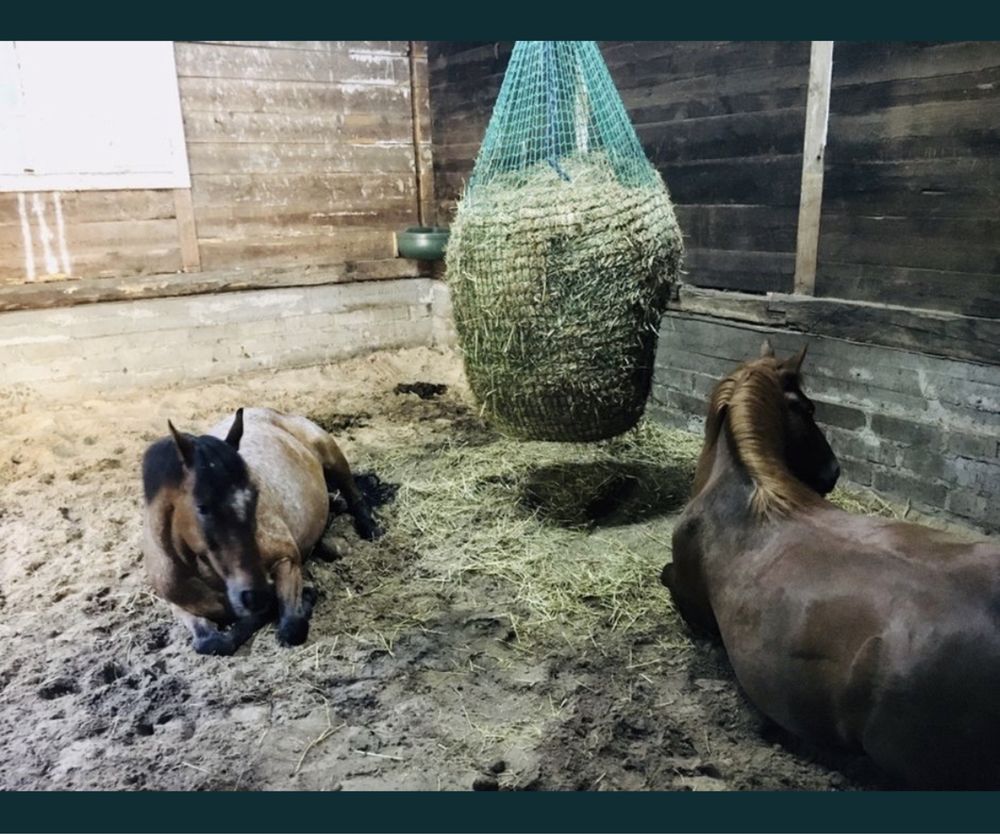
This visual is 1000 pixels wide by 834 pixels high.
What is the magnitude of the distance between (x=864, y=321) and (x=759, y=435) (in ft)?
5.51

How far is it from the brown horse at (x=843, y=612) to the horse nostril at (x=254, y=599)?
1.56 metres

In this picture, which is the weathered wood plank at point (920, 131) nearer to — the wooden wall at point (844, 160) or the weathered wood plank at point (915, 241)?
the wooden wall at point (844, 160)

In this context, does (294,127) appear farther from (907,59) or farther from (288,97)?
(907,59)

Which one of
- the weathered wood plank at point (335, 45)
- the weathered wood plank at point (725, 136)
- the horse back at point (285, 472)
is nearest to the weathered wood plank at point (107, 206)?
the weathered wood plank at point (335, 45)

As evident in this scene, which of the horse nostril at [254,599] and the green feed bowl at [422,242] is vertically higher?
the green feed bowl at [422,242]

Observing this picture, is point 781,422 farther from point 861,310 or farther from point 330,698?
point 330,698

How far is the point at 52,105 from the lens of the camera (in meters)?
5.94

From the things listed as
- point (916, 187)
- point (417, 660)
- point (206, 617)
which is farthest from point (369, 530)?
point (916, 187)

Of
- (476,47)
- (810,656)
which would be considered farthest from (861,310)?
(476,47)

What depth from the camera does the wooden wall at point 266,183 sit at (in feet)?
20.6

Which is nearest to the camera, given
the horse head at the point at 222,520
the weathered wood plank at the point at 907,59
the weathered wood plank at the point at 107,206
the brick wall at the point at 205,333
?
the horse head at the point at 222,520

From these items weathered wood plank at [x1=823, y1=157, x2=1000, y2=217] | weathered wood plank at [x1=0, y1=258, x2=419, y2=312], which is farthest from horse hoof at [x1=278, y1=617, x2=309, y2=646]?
weathered wood plank at [x1=0, y1=258, x2=419, y2=312]

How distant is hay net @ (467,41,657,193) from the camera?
376 centimetres

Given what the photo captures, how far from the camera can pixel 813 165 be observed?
4410 millimetres
